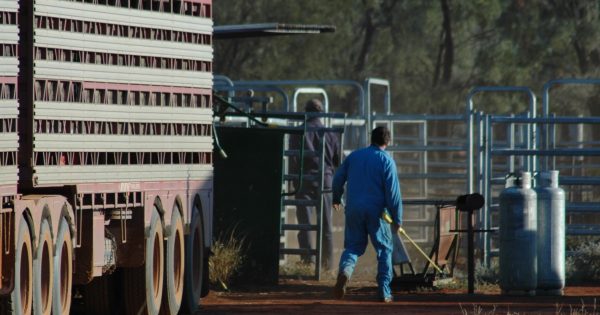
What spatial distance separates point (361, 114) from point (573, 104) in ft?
42.8

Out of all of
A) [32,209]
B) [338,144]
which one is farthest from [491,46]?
[32,209]

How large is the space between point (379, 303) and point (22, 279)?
18.8 feet

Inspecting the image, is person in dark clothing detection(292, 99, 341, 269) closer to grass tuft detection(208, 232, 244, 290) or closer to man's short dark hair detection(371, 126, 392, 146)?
grass tuft detection(208, 232, 244, 290)

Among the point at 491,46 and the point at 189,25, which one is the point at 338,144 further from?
the point at 491,46

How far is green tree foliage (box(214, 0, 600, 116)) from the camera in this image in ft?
122

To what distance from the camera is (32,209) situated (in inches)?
413

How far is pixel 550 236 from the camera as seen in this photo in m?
16.5

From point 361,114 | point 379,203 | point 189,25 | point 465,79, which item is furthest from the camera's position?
point 465,79

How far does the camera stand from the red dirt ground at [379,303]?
48.0 ft

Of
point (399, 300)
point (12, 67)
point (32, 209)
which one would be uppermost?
point (12, 67)

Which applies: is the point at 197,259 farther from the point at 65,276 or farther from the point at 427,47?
the point at 427,47

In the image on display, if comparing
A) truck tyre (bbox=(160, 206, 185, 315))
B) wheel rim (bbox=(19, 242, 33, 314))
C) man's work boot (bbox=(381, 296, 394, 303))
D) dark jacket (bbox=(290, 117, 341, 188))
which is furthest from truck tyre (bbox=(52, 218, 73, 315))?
dark jacket (bbox=(290, 117, 341, 188))

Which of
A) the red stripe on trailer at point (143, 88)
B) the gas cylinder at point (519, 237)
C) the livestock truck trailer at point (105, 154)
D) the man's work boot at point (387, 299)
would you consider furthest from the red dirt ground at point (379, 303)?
the red stripe on trailer at point (143, 88)

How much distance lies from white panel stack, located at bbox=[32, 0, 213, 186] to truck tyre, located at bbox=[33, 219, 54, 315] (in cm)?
37
